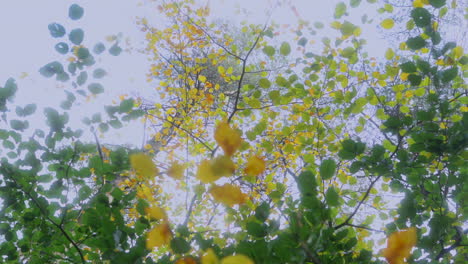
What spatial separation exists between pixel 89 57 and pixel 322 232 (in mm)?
1476

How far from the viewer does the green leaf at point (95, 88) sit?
1555mm

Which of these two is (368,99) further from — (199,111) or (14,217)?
(199,111)

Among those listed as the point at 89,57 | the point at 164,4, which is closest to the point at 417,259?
the point at 89,57

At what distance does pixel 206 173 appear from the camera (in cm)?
79

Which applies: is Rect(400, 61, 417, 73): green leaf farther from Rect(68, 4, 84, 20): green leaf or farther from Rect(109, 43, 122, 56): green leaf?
Rect(68, 4, 84, 20): green leaf

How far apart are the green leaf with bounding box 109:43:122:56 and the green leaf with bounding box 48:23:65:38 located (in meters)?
0.22

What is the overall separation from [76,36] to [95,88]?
280 millimetres

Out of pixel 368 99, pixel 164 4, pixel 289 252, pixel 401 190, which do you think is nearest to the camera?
pixel 289 252

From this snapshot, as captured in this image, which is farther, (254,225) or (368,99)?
(368,99)

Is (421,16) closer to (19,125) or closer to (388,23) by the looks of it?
(388,23)

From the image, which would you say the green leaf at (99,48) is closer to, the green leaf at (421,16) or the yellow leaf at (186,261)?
the yellow leaf at (186,261)

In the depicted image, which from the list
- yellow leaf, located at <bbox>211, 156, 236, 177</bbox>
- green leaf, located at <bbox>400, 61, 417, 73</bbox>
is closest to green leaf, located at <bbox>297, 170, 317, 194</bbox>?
yellow leaf, located at <bbox>211, 156, 236, 177</bbox>

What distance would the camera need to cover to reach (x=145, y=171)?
852 millimetres

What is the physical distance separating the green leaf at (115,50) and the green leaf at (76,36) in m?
0.15
